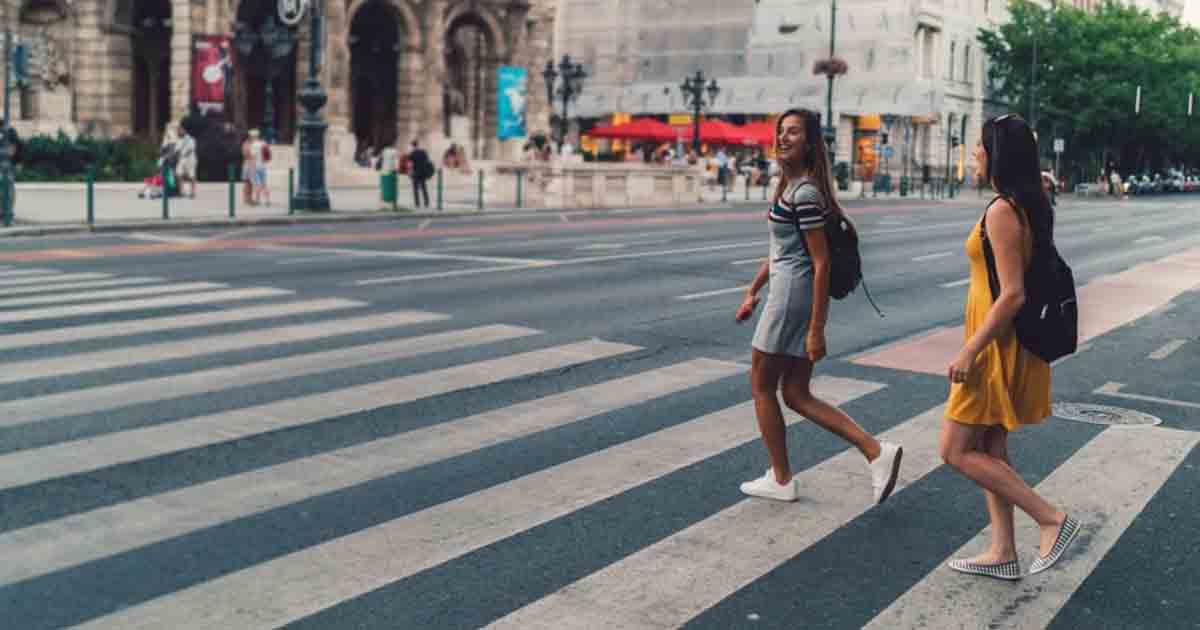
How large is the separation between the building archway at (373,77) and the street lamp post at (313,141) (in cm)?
2599

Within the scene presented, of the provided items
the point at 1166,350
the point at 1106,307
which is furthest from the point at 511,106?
the point at 1166,350

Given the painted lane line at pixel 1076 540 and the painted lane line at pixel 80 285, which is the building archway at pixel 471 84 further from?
the painted lane line at pixel 1076 540

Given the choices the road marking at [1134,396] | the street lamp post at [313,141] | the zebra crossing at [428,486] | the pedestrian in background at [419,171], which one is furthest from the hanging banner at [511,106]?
the road marking at [1134,396]

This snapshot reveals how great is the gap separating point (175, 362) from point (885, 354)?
540 centimetres

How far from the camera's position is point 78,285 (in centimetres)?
1428

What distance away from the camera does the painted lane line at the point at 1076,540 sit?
4.85 m

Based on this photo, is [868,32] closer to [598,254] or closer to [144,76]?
[144,76]

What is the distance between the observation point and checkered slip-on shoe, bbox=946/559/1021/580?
17.3 ft

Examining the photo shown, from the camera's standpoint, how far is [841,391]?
9250 mm

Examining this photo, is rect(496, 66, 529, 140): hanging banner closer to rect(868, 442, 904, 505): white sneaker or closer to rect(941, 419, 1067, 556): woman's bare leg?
rect(868, 442, 904, 505): white sneaker

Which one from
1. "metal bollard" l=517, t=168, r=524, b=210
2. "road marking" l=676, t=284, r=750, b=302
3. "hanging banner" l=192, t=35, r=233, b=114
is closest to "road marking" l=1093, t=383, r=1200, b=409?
"road marking" l=676, t=284, r=750, b=302

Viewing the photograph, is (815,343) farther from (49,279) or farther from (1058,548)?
(49,279)

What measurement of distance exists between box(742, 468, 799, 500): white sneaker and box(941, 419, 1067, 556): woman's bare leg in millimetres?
1178

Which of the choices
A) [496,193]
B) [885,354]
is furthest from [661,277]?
[496,193]
